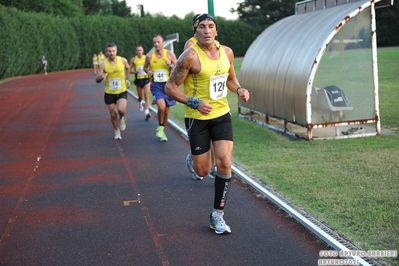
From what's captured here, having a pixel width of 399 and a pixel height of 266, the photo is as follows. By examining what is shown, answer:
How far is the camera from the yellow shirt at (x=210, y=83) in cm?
659

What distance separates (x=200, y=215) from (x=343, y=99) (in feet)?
22.1

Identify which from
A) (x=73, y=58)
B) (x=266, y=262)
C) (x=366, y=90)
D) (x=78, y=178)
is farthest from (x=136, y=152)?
(x=73, y=58)

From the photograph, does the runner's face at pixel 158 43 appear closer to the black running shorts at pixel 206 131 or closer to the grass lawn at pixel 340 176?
the grass lawn at pixel 340 176

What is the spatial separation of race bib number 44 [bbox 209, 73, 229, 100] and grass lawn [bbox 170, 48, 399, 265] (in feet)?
5.55

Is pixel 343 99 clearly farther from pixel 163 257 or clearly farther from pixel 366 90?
pixel 163 257

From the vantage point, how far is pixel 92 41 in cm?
6688

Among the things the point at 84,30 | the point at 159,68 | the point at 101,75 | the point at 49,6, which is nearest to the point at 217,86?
the point at 101,75

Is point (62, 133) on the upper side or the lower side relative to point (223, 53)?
lower

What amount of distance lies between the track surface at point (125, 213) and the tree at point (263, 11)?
2735 inches

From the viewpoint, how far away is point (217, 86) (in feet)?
21.8

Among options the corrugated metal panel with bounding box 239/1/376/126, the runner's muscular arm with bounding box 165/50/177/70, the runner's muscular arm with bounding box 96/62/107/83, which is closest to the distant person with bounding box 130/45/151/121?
the corrugated metal panel with bounding box 239/1/376/126

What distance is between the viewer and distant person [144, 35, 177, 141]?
43.4 feet

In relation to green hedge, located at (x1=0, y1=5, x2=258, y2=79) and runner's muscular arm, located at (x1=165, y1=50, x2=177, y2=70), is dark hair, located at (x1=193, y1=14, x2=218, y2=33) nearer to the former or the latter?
runner's muscular arm, located at (x1=165, y1=50, x2=177, y2=70)

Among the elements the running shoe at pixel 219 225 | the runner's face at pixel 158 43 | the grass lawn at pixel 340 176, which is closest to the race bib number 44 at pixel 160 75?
the runner's face at pixel 158 43
